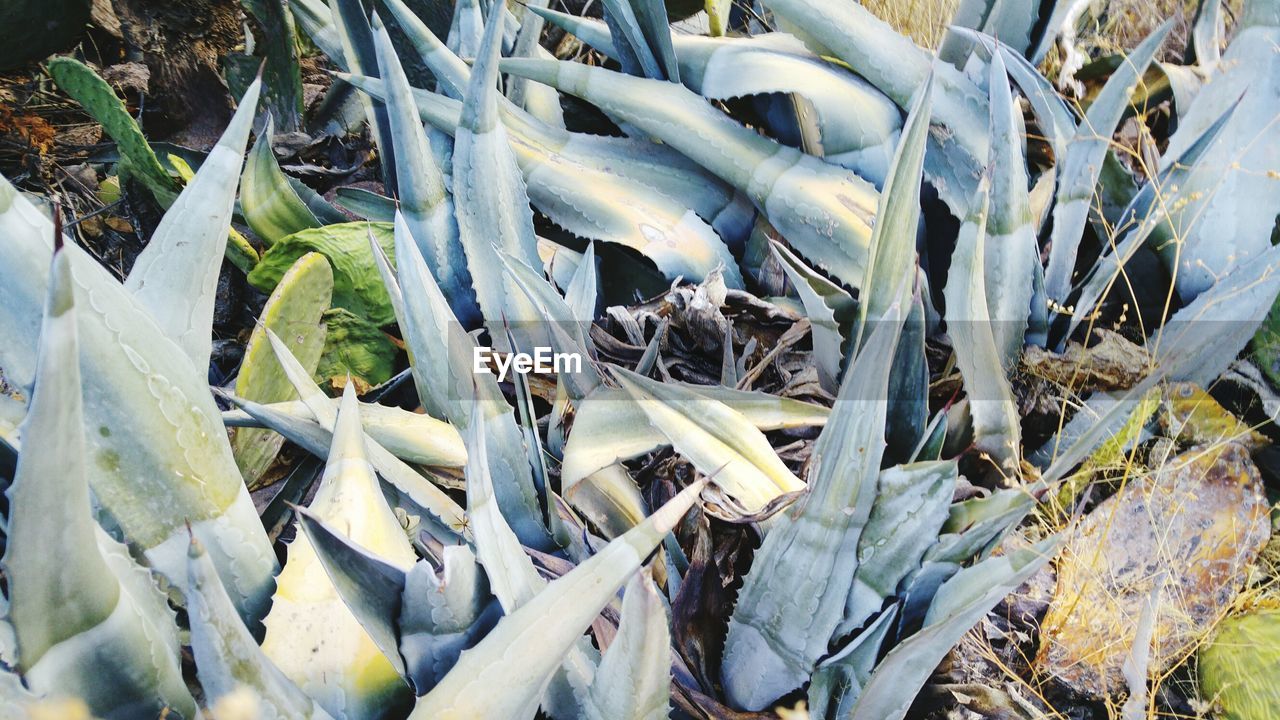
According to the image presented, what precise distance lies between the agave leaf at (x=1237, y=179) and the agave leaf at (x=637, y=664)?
2.20 feet

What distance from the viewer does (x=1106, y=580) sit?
79cm

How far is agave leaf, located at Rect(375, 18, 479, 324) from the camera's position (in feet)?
2.88

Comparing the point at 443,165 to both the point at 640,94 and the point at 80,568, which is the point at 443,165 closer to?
the point at 640,94

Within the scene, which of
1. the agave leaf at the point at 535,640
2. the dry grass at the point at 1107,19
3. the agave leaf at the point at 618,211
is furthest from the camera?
the dry grass at the point at 1107,19

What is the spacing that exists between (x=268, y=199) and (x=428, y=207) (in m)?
0.23

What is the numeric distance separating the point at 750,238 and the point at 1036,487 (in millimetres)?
518

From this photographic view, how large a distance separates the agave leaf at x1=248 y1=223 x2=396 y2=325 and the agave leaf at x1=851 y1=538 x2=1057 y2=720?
2.19ft

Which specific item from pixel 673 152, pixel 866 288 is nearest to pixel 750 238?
pixel 673 152

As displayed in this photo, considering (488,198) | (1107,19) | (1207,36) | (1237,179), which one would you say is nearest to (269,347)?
(488,198)

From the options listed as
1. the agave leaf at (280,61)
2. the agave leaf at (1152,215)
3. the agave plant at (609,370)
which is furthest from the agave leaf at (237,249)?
the agave leaf at (1152,215)

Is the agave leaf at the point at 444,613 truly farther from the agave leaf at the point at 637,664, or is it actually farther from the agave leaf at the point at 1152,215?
the agave leaf at the point at 1152,215

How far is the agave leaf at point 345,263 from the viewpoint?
97 centimetres

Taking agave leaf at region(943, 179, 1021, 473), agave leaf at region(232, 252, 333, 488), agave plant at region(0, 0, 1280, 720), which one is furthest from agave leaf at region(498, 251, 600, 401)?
agave leaf at region(943, 179, 1021, 473)

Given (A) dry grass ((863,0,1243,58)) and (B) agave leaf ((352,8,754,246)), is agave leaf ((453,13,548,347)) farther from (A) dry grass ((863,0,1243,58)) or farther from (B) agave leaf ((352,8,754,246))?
(A) dry grass ((863,0,1243,58))
